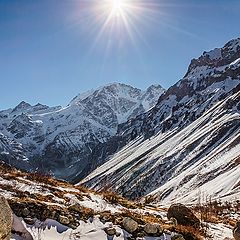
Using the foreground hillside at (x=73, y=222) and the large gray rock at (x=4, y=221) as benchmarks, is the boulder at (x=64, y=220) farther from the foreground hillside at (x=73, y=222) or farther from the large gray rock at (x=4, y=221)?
the large gray rock at (x=4, y=221)

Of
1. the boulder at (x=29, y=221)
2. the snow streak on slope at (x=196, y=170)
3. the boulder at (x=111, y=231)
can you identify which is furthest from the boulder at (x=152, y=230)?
the snow streak on slope at (x=196, y=170)

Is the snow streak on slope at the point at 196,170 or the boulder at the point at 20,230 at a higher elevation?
the boulder at the point at 20,230

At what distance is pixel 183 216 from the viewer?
58.3 feet

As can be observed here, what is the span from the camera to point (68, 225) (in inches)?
543

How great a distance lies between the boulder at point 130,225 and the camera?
46.7ft

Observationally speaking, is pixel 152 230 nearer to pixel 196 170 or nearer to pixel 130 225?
pixel 130 225

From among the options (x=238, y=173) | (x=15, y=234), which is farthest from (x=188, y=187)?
(x=15, y=234)

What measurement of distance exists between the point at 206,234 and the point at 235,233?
3.82 feet

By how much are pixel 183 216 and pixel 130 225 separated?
4.27m

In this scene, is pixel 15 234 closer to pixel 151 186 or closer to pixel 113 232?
pixel 113 232

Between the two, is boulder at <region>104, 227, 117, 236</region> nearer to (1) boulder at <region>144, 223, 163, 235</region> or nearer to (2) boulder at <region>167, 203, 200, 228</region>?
(1) boulder at <region>144, 223, 163, 235</region>

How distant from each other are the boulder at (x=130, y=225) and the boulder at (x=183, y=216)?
373 cm

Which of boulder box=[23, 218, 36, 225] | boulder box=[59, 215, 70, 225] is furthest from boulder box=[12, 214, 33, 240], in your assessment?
boulder box=[59, 215, 70, 225]

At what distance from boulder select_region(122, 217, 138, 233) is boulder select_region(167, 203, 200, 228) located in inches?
147
